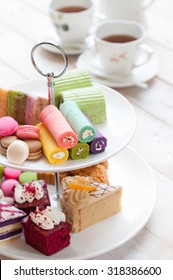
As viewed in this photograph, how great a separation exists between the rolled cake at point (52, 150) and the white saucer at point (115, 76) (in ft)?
1.71

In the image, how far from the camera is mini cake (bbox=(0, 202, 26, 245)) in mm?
1146

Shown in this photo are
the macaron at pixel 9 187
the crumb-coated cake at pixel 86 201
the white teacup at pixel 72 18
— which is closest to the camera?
the crumb-coated cake at pixel 86 201

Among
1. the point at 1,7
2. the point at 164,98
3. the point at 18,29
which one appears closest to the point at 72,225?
the point at 164,98

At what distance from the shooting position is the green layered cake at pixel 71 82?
1.18 m

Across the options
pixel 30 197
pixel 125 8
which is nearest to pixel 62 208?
pixel 30 197

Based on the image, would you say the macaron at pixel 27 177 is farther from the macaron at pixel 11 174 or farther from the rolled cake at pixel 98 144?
the rolled cake at pixel 98 144

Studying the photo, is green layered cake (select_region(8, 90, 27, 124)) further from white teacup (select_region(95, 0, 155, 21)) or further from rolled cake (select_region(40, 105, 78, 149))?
white teacup (select_region(95, 0, 155, 21))

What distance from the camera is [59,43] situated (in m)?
1.74

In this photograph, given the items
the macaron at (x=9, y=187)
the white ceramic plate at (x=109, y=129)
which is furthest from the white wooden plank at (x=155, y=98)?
the macaron at (x=9, y=187)

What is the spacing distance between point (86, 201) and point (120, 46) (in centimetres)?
52

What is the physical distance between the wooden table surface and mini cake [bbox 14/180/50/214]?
11 centimetres

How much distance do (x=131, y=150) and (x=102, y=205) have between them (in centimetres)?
21

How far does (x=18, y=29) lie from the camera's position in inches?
73.4

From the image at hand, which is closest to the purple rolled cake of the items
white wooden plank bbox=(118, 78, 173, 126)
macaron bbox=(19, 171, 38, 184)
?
macaron bbox=(19, 171, 38, 184)
